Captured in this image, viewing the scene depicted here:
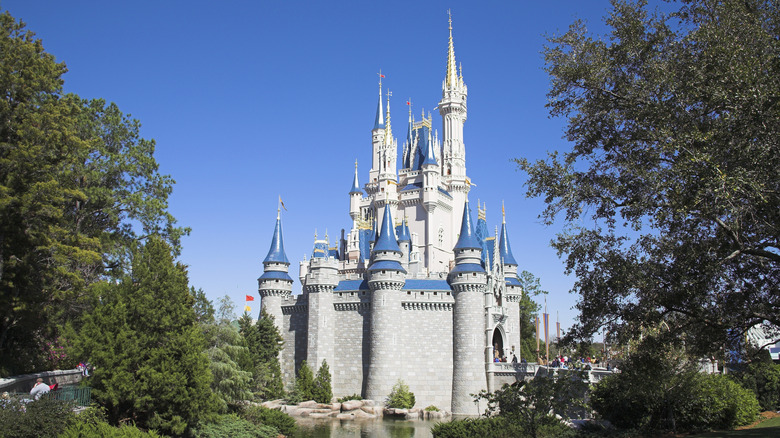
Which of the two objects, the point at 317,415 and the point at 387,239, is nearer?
the point at 317,415

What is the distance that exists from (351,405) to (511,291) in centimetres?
1465

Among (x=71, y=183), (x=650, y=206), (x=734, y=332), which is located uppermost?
(x=71, y=183)

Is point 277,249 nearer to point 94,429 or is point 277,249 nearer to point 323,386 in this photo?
point 323,386

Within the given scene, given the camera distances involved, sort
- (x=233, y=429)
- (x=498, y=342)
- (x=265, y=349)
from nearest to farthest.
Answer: (x=233, y=429)
(x=265, y=349)
(x=498, y=342)

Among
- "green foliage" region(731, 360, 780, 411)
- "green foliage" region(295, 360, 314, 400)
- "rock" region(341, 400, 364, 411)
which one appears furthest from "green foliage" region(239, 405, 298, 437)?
"green foliage" region(731, 360, 780, 411)

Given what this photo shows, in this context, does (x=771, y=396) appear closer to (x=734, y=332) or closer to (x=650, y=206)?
(x=734, y=332)

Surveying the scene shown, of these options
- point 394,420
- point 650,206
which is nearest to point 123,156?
point 394,420

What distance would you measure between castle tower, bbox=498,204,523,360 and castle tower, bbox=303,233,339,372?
12249mm

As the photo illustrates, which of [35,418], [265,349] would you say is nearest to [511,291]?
[265,349]

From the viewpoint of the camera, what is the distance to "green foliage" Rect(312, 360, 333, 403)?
117ft

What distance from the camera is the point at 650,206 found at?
12586 mm

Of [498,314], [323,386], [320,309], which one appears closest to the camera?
[323,386]

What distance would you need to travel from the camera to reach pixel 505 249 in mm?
44438

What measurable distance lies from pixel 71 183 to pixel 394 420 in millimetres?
20138
